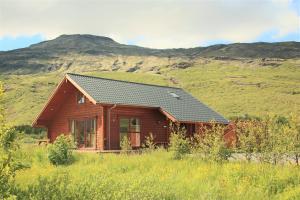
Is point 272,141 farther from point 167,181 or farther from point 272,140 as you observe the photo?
point 167,181

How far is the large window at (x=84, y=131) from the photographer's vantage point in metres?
32.0

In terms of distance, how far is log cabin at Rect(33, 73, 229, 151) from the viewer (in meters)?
30.5

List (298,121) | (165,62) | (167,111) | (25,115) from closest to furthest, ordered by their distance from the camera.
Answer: (298,121), (167,111), (25,115), (165,62)

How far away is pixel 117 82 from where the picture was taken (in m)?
35.1

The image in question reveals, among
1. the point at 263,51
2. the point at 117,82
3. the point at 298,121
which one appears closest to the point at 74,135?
the point at 117,82

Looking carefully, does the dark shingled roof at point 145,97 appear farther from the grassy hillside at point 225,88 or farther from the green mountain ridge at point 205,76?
the grassy hillside at point 225,88

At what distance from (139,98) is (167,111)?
2.23 m

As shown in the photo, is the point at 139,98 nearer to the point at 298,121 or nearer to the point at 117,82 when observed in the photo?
the point at 117,82

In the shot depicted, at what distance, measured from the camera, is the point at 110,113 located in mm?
30391

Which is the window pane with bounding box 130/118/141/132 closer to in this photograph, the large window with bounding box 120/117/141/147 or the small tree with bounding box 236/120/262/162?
the large window with bounding box 120/117/141/147

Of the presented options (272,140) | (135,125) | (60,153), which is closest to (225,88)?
(135,125)

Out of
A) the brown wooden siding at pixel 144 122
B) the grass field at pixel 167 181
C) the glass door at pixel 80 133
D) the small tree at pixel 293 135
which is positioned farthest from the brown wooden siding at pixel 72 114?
the small tree at pixel 293 135

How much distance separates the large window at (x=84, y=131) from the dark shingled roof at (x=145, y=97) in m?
2.24

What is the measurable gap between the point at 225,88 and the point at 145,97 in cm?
6317
